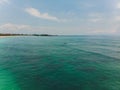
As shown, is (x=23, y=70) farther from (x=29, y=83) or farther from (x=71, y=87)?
(x=71, y=87)

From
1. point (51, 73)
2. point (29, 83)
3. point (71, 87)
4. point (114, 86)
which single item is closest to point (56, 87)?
point (71, 87)

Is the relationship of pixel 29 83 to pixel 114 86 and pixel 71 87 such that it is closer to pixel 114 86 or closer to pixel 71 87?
pixel 71 87

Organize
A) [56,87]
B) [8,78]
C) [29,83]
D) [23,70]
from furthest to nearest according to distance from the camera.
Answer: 1. [23,70]
2. [8,78]
3. [29,83]
4. [56,87]

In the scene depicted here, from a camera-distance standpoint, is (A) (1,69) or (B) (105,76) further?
(A) (1,69)

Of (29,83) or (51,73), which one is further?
(51,73)

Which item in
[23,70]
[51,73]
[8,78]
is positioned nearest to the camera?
[8,78]

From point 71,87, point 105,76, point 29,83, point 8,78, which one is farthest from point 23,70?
point 105,76

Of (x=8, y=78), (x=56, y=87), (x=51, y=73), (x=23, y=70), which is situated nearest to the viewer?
(x=56, y=87)

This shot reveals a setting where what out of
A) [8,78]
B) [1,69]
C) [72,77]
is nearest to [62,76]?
[72,77]

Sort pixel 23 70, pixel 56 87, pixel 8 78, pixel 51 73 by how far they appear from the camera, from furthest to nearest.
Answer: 1. pixel 23 70
2. pixel 51 73
3. pixel 8 78
4. pixel 56 87
